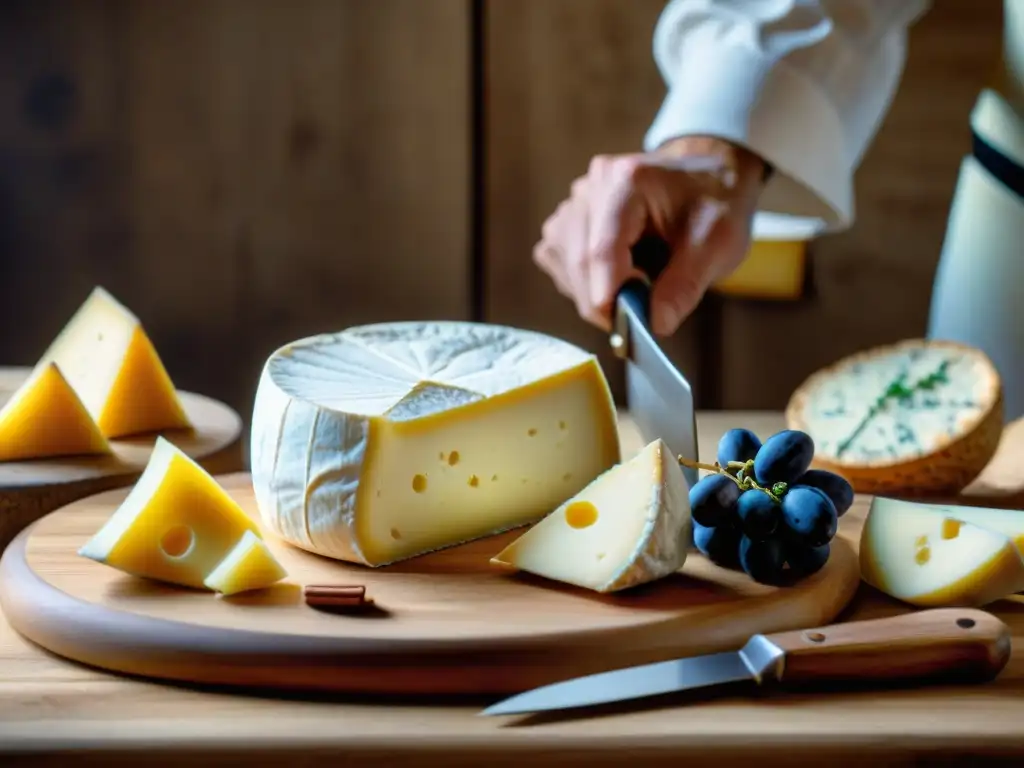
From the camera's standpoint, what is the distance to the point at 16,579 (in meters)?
1.17

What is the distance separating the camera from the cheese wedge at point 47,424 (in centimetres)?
154

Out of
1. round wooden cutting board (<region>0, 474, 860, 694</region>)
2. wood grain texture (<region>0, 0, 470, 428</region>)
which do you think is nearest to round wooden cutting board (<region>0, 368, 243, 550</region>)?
round wooden cutting board (<region>0, 474, 860, 694</region>)

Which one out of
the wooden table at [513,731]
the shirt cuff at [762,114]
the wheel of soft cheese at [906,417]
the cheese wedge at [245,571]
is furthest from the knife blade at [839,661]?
the shirt cuff at [762,114]

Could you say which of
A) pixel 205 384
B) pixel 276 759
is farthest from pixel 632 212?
pixel 205 384

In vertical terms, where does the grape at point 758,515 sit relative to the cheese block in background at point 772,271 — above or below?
above

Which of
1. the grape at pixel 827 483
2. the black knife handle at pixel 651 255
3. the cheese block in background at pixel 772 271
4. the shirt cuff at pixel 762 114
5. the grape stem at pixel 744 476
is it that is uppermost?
the shirt cuff at pixel 762 114

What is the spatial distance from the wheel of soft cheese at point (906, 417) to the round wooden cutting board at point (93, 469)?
720 millimetres

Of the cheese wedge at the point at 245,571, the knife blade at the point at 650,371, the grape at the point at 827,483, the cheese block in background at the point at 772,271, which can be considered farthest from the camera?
the cheese block in background at the point at 772,271

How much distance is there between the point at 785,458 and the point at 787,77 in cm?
93

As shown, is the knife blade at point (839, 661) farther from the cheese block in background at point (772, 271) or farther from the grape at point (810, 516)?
the cheese block in background at point (772, 271)

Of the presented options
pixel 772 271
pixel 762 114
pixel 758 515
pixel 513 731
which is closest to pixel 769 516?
pixel 758 515

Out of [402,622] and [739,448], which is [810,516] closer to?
[739,448]

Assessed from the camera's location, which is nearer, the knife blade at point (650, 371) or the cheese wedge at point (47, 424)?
the knife blade at point (650, 371)

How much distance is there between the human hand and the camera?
5.48ft
